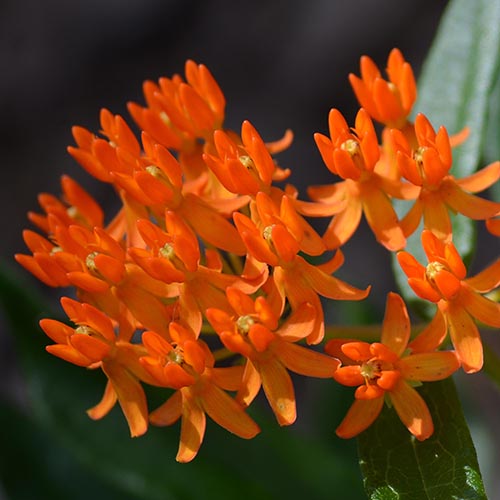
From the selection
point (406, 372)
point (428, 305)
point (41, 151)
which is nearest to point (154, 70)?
point (41, 151)

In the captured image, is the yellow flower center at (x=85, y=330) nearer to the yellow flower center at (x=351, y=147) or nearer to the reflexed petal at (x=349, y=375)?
the reflexed petal at (x=349, y=375)

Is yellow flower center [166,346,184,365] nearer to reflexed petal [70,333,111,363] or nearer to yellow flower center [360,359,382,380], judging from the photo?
reflexed petal [70,333,111,363]

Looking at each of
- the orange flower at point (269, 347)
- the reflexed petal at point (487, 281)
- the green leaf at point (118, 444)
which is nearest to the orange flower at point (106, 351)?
the orange flower at point (269, 347)

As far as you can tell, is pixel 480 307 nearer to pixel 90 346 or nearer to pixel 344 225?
pixel 344 225

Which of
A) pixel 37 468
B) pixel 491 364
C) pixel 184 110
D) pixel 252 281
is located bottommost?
pixel 37 468

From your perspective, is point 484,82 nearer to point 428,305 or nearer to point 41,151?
point 428,305

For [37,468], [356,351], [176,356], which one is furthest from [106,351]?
[37,468]
